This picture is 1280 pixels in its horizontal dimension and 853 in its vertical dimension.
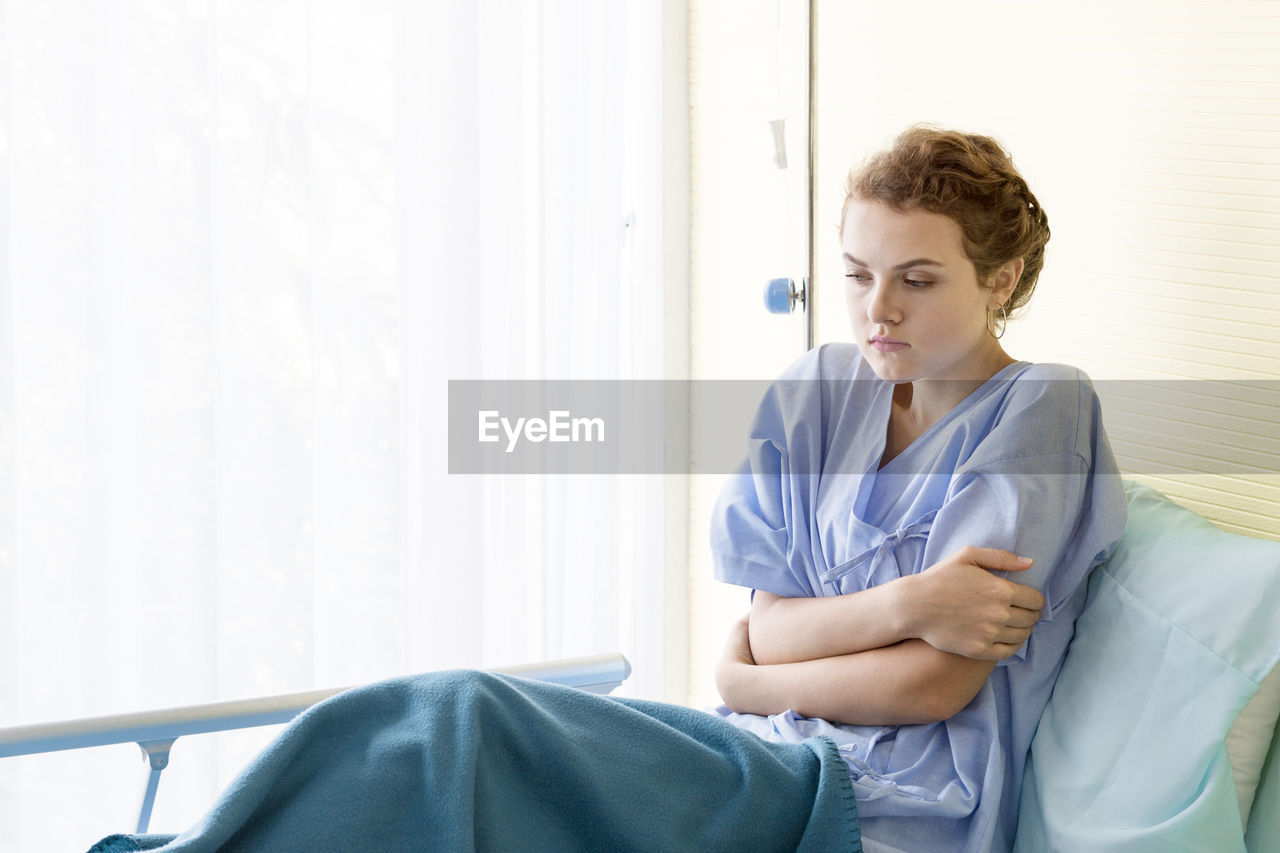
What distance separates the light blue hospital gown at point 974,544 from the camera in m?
0.98

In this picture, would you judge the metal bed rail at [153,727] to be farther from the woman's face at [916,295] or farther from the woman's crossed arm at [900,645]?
the woman's face at [916,295]

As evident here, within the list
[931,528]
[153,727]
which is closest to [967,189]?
[931,528]

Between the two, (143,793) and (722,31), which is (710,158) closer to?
(722,31)

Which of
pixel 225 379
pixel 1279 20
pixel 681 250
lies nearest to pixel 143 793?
pixel 225 379

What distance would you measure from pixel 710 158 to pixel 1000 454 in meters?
1.22

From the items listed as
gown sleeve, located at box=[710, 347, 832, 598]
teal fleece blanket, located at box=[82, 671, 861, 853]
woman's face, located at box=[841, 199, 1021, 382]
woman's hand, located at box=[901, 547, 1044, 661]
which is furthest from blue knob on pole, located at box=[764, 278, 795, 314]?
teal fleece blanket, located at box=[82, 671, 861, 853]

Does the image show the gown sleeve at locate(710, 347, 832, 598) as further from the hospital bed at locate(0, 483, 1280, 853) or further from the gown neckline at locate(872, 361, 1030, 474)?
the hospital bed at locate(0, 483, 1280, 853)

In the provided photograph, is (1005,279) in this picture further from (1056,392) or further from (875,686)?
(875,686)

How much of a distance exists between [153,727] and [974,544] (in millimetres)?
802

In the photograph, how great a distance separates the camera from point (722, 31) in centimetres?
202

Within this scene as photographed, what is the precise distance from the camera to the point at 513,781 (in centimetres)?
86

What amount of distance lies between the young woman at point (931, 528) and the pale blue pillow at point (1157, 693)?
1.3 inches

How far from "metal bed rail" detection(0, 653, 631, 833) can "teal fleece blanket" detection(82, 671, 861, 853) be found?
144 mm

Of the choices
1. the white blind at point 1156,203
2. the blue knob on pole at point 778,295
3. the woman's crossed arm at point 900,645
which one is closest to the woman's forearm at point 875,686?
the woman's crossed arm at point 900,645
